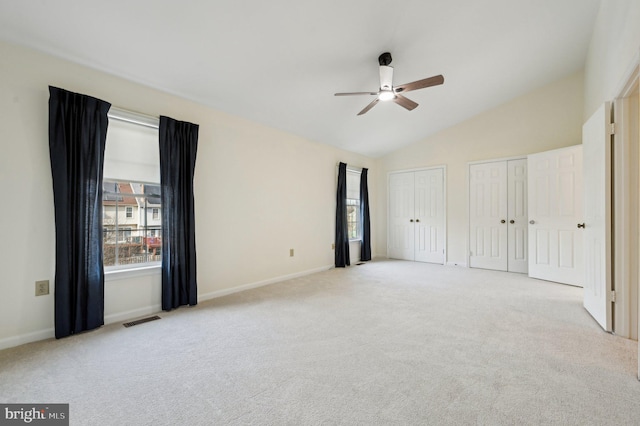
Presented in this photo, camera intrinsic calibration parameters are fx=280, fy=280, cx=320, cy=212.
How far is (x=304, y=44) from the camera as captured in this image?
2.83 meters

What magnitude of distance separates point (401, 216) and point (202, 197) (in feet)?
14.7

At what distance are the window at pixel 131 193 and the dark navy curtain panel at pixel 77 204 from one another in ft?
0.62

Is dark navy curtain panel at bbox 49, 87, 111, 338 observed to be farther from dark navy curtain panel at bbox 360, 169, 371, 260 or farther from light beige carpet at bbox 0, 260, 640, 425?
dark navy curtain panel at bbox 360, 169, 371, 260

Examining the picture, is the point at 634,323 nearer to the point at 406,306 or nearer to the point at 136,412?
the point at 406,306

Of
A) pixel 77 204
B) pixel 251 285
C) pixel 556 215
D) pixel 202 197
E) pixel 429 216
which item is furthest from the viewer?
pixel 429 216

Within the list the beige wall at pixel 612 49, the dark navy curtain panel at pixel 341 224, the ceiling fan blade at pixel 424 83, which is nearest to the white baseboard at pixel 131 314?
the dark navy curtain panel at pixel 341 224

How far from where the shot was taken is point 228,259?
3.77 metres

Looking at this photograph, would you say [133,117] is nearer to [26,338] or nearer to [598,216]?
[26,338]

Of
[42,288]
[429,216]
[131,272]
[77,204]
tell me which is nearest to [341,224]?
[429,216]

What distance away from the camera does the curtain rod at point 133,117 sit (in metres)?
2.79

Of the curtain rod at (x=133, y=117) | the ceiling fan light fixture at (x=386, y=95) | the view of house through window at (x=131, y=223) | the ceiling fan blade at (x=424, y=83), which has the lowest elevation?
the view of house through window at (x=131, y=223)

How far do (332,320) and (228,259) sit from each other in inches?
67.2

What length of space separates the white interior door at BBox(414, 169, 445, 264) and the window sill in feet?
16.5

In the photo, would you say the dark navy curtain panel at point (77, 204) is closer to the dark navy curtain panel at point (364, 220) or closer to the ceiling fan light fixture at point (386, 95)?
the ceiling fan light fixture at point (386, 95)
